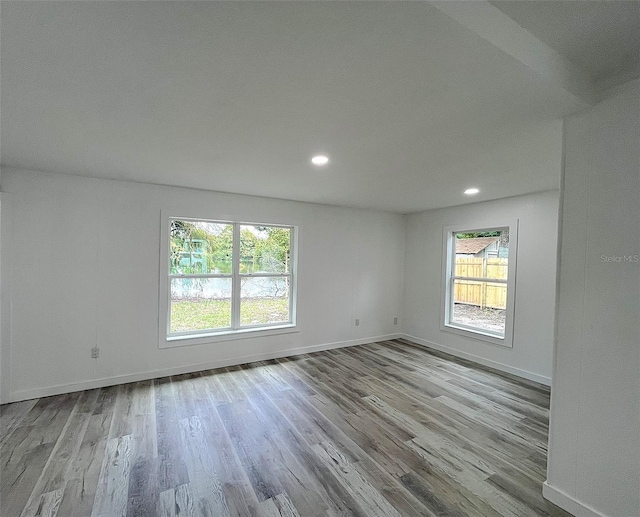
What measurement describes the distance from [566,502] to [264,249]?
12.7 feet

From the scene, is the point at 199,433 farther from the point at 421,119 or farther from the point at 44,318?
the point at 421,119

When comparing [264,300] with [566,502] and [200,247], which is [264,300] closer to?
[200,247]

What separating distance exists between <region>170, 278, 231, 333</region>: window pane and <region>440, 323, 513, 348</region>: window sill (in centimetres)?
348

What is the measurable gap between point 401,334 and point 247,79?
5.22 meters

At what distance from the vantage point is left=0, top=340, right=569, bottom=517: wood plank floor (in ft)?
5.72

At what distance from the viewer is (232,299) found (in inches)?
163

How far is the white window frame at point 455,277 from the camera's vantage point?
392 centimetres

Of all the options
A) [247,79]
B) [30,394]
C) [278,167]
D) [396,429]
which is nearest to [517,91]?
[247,79]

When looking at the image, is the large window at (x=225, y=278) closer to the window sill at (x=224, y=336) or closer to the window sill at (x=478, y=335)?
the window sill at (x=224, y=336)

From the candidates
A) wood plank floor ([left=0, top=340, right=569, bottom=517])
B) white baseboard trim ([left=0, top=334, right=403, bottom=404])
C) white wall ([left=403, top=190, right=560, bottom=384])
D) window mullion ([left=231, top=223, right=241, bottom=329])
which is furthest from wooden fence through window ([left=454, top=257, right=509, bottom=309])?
window mullion ([left=231, top=223, right=241, bottom=329])

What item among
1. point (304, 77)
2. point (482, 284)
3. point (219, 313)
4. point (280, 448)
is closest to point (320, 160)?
point (304, 77)

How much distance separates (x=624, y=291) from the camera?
150 cm

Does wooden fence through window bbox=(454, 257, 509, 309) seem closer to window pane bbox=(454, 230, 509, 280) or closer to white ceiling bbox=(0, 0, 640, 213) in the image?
window pane bbox=(454, 230, 509, 280)

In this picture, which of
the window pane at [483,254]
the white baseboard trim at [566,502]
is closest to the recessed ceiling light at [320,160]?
the white baseboard trim at [566,502]
